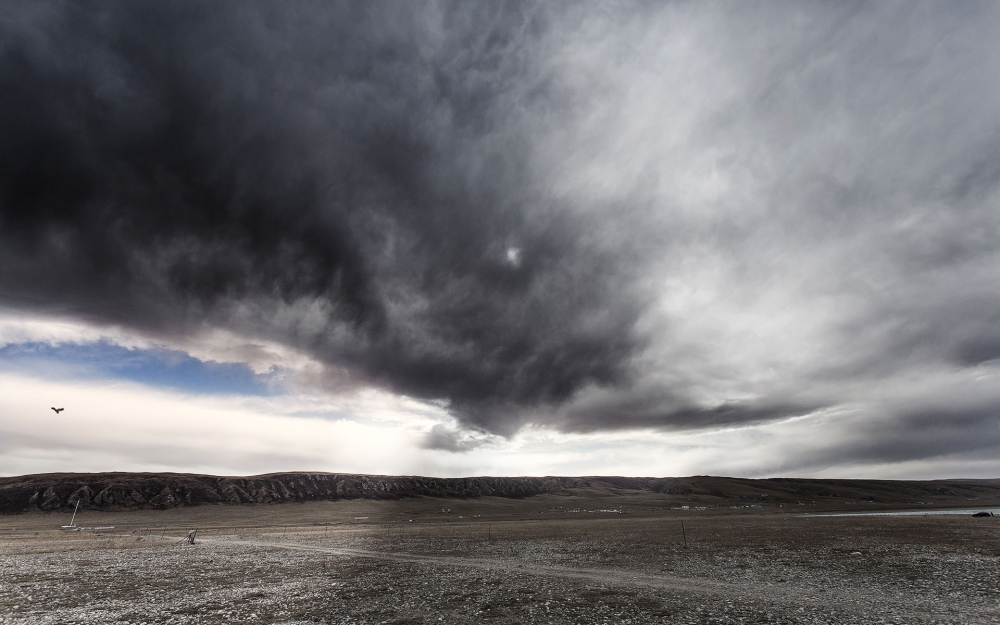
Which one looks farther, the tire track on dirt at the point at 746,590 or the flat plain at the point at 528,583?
the flat plain at the point at 528,583

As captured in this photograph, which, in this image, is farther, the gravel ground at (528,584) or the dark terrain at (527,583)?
the gravel ground at (528,584)

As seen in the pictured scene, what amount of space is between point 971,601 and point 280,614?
3496cm

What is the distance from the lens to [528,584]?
30172 mm

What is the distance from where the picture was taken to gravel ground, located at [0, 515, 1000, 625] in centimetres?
2241

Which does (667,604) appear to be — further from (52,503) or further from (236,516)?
(52,503)

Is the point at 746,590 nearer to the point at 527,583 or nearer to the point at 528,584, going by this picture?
the point at 528,584

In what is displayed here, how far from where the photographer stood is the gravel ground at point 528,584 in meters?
22.4

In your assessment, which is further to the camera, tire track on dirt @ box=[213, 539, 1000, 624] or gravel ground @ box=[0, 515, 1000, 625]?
gravel ground @ box=[0, 515, 1000, 625]

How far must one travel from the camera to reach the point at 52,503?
171875mm

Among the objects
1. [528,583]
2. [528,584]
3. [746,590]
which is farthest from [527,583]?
[746,590]

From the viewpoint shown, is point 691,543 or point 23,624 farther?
point 691,543

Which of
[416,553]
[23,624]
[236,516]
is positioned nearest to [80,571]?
[23,624]

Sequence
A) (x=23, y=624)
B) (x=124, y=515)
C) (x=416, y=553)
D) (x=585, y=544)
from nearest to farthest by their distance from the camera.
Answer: (x=23, y=624)
(x=416, y=553)
(x=585, y=544)
(x=124, y=515)

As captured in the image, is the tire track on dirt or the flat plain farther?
the flat plain
